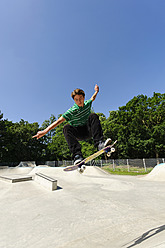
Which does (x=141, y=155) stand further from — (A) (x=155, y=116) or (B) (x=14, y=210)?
(B) (x=14, y=210)

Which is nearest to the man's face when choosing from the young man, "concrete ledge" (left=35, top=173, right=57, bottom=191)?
the young man

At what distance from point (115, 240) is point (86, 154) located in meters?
30.0

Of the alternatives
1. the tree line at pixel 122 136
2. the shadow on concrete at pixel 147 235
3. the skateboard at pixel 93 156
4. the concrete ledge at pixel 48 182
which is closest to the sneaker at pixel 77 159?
the skateboard at pixel 93 156

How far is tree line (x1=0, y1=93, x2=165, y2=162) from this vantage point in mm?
28531

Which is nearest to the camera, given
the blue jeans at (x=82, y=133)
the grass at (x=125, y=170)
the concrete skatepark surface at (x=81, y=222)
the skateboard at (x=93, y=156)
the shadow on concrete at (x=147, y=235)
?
the skateboard at (x=93, y=156)

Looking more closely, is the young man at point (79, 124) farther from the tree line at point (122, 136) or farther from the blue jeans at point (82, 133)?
the tree line at point (122, 136)

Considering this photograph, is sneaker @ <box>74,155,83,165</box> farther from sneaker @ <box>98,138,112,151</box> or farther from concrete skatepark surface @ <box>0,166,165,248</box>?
concrete skatepark surface @ <box>0,166,165,248</box>

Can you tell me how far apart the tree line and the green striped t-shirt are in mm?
26253

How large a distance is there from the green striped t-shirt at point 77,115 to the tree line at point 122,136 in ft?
86.1

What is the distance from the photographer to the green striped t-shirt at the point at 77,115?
174 inches

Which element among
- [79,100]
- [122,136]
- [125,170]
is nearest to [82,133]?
[79,100]

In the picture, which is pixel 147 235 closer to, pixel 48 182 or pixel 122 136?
pixel 48 182

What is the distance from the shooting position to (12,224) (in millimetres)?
5297

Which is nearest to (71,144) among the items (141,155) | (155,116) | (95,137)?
(95,137)
